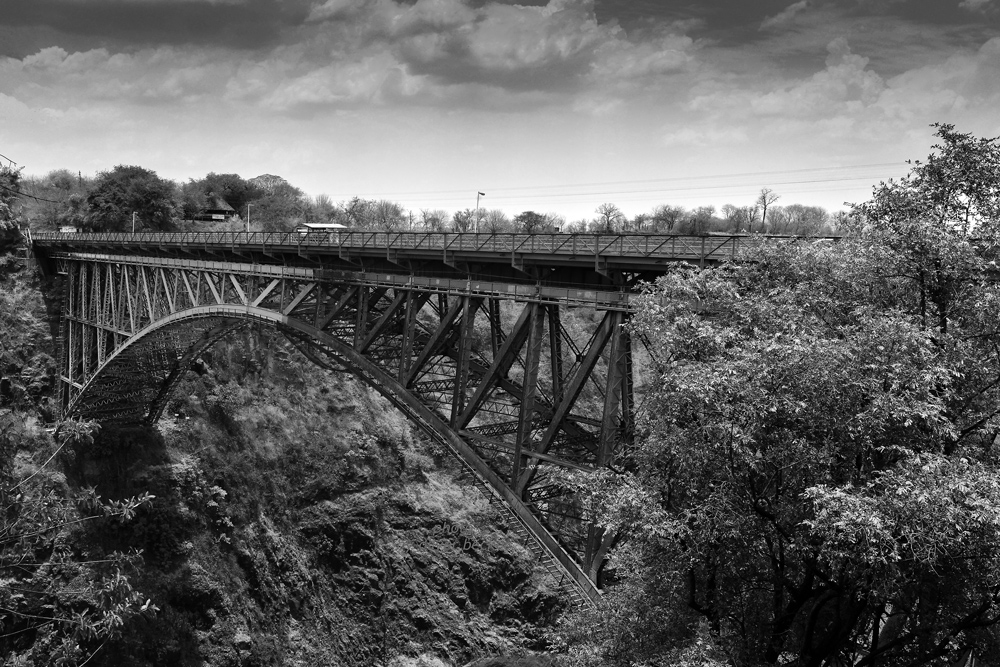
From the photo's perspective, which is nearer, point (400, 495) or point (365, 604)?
point (365, 604)

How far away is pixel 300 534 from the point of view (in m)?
44.1

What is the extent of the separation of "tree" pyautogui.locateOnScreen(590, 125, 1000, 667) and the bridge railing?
2.67 m

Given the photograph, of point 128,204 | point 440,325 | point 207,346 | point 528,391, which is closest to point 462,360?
point 440,325

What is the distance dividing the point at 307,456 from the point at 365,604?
410 inches

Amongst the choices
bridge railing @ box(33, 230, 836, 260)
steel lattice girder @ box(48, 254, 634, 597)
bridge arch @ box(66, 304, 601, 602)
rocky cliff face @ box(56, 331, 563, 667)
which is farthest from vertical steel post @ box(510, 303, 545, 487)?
rocky cliff face @ box(56, 331, 563, 667)

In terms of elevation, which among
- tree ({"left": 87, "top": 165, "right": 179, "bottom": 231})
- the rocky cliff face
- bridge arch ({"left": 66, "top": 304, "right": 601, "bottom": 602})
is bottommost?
the rocky cliff face

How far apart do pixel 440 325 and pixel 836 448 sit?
13.0 metres

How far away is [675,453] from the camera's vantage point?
979cm

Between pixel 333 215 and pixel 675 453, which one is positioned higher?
pixel 333 215

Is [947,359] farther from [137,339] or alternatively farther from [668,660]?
[137,339]

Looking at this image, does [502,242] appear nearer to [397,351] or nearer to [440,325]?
[440,325]

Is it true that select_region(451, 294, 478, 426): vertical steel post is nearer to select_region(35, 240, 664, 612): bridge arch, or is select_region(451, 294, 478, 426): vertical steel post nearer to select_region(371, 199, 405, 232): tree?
select_region(35, 240, 664, 612): bridge arch

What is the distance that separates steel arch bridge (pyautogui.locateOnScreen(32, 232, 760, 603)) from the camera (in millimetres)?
16234

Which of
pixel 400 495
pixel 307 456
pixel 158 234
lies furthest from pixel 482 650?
pixel 158 234
